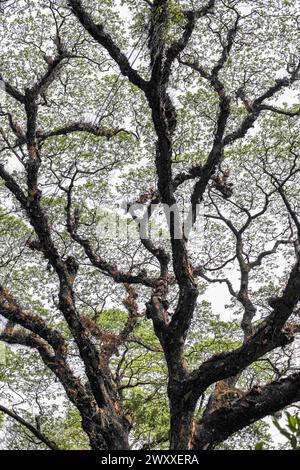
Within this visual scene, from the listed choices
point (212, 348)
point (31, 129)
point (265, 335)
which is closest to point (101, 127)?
point (31, 129)

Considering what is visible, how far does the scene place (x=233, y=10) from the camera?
7668 millimetres

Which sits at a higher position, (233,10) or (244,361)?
(233,10)

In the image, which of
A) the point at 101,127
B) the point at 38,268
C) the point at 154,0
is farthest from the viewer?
the point at 38,268

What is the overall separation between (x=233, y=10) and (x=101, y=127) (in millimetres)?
3056

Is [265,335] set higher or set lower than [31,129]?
lower
